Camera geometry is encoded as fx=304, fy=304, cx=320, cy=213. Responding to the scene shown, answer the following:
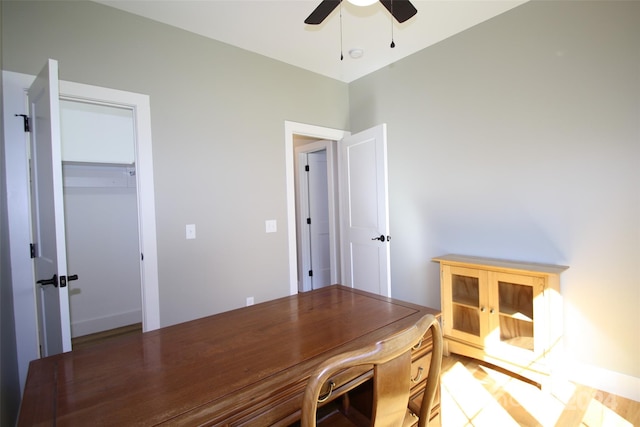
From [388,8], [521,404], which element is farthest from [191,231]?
[521,404]

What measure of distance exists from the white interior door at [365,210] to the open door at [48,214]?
229 cm

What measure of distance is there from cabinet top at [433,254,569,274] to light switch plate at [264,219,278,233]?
1498 millimetres

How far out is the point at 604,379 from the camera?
6.60 feet

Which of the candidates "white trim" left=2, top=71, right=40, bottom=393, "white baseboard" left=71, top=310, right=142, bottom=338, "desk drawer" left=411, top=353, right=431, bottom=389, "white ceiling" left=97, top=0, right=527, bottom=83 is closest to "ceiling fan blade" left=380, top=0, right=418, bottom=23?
"white ceiling" left=97, top=0, right=527, bottom=83

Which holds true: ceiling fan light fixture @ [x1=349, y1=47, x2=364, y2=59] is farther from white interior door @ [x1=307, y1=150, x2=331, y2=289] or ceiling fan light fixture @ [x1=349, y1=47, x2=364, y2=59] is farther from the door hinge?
the door hinge

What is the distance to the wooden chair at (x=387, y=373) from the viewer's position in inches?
25.9

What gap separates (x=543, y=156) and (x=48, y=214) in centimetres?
320

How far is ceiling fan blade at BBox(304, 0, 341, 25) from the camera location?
5.25 feet

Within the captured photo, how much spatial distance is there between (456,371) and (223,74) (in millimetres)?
3078

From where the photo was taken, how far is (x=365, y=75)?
341 centimetres

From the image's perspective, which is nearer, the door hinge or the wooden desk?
the wooden desk

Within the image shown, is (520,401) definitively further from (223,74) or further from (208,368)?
(223,74)

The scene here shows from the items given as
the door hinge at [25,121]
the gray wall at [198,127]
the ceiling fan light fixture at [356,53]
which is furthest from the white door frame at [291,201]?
the door hinge at [25,121]

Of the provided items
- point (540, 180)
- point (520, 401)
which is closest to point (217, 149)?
point (540, 180)
